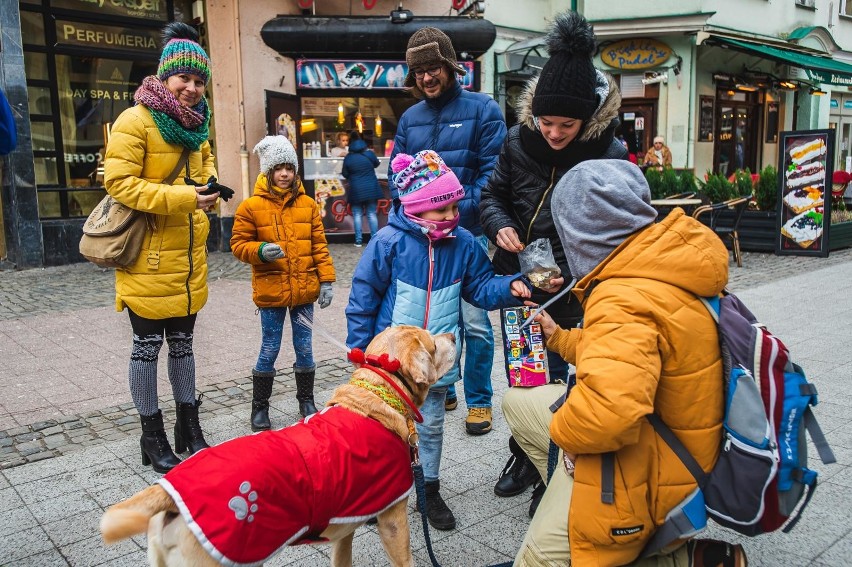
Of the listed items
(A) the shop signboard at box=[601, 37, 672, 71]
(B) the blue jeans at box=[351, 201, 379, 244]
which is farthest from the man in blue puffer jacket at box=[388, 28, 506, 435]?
(A) the shop signboard at box=[601, 37, 672, 71]

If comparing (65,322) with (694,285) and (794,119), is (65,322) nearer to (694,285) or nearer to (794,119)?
(694,285)

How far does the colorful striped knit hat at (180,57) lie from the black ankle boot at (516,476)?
8.61ft

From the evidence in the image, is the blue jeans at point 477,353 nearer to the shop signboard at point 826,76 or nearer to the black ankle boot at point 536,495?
the black ankle boot at point 536,495

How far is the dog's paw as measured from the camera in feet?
7.17

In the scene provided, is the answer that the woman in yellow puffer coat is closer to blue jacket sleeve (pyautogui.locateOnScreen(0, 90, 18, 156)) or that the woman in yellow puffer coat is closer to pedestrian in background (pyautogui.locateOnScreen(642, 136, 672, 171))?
blue jacket sleeve (pyautogui.locateOnScreen(0, 90, 18, 156))

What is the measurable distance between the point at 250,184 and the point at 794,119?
61.8 feet

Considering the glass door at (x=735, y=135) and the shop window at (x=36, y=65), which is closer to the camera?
the shop window at (x=36, y=65)

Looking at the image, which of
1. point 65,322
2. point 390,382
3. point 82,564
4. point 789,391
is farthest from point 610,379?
point 65,322

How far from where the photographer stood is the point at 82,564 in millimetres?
3080

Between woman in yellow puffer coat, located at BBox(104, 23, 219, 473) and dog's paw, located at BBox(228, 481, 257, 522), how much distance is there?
6.41 feet

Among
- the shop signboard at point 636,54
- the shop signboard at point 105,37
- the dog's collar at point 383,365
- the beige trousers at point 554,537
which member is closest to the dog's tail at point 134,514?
the dog's collar at point 383,365

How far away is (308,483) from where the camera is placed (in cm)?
235

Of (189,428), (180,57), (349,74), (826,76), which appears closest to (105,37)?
(349,74)

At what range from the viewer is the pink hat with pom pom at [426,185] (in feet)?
10.9
